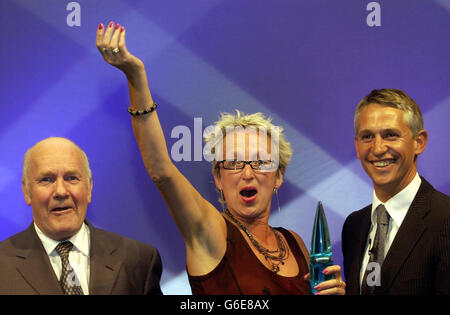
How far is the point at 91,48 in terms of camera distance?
12.2 feet

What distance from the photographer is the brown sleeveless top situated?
2893 millimetres

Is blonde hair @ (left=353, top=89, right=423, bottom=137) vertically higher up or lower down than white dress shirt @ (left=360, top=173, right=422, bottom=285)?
higher up

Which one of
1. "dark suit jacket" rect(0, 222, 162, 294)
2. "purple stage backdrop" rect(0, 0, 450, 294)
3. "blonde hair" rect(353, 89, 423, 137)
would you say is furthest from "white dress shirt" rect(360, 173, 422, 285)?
"dark suit jacket" rect(0, 222, 162, 294)

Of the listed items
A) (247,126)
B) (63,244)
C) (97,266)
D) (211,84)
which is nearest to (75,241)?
(63,244)

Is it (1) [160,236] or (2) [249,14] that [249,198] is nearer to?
(1) [160,236]

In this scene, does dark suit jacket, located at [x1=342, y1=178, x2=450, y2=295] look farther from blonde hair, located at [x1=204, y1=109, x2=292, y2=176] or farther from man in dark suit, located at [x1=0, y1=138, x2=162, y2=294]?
man in dark suit, located at [x1=0, y1=138, x2=162, y2=294]

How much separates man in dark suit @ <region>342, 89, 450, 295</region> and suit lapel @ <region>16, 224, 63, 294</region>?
4.64 feet

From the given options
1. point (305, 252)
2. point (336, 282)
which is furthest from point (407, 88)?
point (336, 282)

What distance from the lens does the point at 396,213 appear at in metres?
3.05

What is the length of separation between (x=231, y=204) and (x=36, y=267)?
100 centimetres
